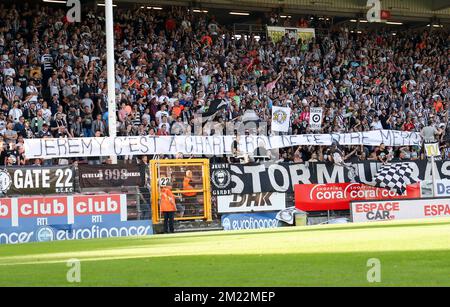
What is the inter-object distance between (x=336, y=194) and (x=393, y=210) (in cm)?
231

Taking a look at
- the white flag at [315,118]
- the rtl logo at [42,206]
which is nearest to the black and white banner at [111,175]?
the rtl logo at [42,206]

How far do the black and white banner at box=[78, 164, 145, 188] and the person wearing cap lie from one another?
1254mm

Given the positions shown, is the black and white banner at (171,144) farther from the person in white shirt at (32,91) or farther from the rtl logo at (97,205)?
the person in white shirt at (32,91)

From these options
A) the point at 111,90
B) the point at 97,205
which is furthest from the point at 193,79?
the point at 97,205

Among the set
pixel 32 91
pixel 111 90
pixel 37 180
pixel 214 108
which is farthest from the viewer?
pixel 214 108

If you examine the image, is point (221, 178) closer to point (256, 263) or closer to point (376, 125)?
point (376, 125)

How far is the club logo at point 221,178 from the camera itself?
104 feet

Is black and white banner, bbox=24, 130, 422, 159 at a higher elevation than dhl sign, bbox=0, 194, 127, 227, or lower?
higher

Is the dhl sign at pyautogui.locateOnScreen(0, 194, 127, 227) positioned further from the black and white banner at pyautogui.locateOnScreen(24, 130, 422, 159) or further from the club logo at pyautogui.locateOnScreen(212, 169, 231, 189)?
the club logo at pyautogui.locateOnScreen(212, 169, 231, 189)

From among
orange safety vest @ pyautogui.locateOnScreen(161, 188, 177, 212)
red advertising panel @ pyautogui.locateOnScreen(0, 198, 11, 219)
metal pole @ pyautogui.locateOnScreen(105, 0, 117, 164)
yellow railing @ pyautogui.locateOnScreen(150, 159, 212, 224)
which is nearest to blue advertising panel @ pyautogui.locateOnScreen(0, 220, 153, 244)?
red advertising panel @ pyautogui.locateOnScreen(0, 198, 11, 219)

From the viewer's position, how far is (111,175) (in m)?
29.8

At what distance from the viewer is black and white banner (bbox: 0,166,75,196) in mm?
28078

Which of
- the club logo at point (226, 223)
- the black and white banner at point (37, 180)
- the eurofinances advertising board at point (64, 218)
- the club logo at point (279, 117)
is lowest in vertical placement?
the club logo at point (226, 223)

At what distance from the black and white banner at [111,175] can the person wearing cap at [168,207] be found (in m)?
1.25
